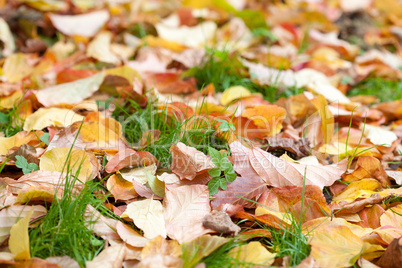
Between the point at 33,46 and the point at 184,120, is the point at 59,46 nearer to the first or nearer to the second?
the point at 33,46

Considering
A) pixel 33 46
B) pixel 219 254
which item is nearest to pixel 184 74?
pixel 33 46

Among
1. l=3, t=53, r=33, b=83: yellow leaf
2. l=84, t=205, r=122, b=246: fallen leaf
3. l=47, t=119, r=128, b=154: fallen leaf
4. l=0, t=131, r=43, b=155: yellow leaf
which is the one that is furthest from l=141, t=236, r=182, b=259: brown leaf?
l=3, t=53, r=33, b=83: yellow leaf

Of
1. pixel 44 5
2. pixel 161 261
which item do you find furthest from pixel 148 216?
pixel 44 5

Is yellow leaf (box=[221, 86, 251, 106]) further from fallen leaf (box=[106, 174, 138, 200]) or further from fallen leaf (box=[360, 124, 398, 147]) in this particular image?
fallen leaf (box=[106, 174, 138, 200])

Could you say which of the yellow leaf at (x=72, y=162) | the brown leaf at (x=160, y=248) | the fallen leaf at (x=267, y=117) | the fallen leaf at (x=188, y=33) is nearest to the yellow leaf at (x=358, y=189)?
the fallen leaf at (x=267, y=117)

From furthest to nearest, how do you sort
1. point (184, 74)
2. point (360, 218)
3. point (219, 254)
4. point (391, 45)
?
point (391, 45) → point (184, 74) → point (360, 218) → point (219, 254)

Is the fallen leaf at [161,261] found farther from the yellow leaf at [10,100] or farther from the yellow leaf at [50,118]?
the yellow leaf at [10,100]

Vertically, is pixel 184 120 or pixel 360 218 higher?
pixel 184 120

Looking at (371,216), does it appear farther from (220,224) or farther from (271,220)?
(220,224)
